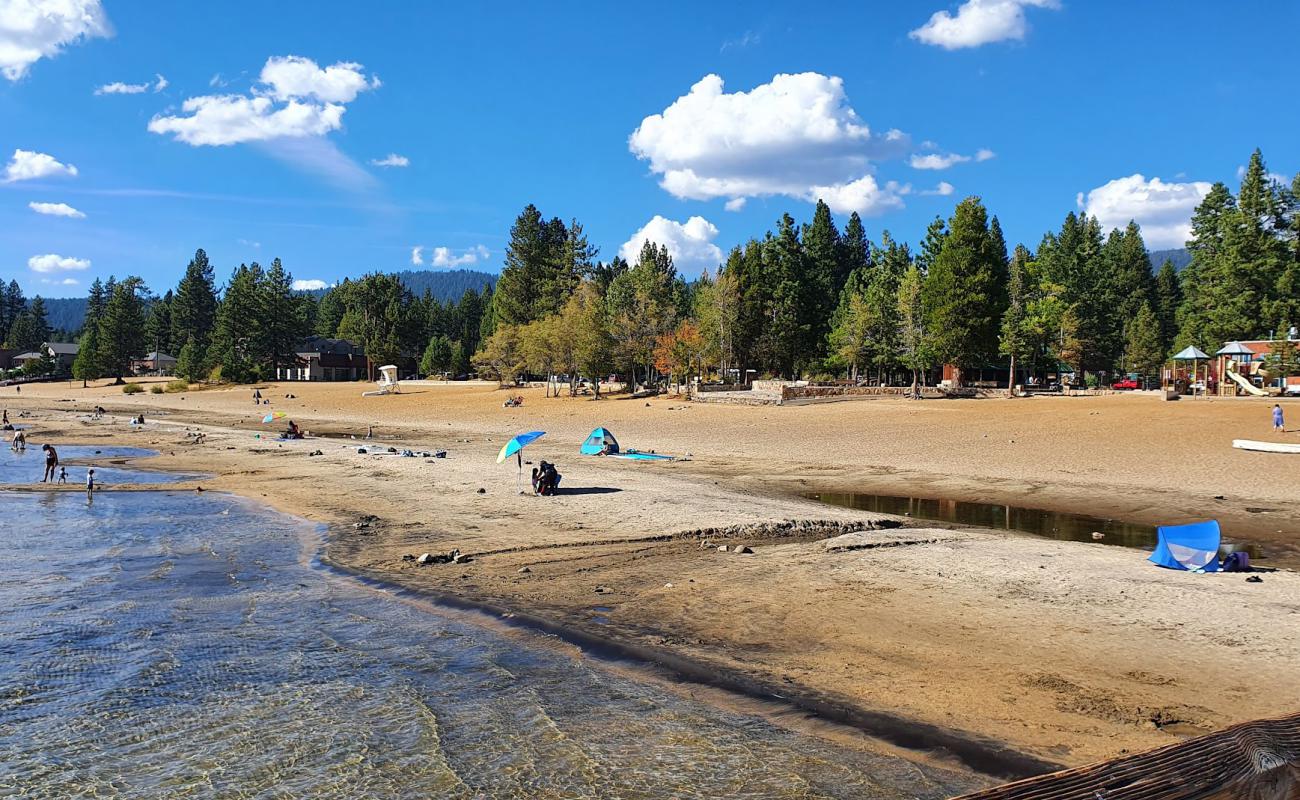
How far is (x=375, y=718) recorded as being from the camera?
7879 mm

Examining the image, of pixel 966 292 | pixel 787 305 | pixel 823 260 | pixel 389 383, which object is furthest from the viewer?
pixel 823 260

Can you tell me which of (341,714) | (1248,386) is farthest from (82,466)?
(1248,386)

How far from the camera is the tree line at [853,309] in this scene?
60.0 meters

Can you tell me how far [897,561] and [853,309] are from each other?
2256 inches

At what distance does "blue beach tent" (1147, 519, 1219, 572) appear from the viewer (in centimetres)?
1291

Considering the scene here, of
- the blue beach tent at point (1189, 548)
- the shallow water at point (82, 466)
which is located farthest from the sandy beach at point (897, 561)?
the shallow water at point (82, 466)

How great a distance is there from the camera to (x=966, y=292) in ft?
196

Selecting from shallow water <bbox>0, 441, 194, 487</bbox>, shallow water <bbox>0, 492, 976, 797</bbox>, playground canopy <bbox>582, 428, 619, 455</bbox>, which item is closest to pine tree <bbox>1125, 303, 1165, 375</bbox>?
playground canopy <bbox>582, 428, 619, 455</bbox>

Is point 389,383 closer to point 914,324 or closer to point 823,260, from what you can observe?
point 823,260

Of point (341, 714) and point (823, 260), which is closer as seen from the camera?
point (341, 714)

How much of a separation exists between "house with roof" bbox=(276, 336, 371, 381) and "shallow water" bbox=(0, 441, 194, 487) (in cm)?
7926

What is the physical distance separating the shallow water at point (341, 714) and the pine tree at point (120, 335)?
11841 centimetres

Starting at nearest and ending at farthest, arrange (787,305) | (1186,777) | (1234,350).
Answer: (1186,777) < (1234,350) < (787,305)

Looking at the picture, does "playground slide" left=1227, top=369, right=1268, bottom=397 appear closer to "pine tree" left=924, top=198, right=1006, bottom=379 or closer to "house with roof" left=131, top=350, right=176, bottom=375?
"pine tree" left=924, top=198, right=1006, bottom=379
